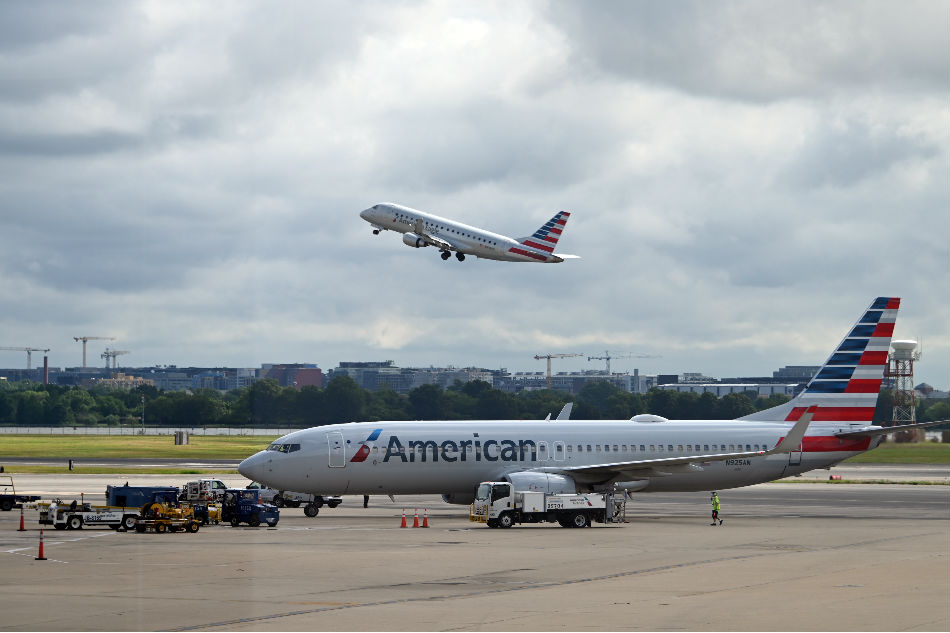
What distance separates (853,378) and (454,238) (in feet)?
163

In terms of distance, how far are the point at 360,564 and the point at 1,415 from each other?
84.7 ft

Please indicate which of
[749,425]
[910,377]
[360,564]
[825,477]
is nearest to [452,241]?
[825,477]

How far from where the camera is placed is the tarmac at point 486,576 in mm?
28828

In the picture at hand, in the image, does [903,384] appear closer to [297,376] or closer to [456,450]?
[297,376]

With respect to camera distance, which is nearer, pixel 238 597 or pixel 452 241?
pixel 238 597

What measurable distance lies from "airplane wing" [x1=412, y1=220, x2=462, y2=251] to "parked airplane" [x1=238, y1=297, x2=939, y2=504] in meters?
44.3

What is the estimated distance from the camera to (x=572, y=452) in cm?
6619

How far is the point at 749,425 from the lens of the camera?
6938cm

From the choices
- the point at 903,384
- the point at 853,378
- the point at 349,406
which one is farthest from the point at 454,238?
the point at 903,384

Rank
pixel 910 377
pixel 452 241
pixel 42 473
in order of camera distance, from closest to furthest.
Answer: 1. pixel 42 473
2. pixel 452 241
3. pixel 910 377

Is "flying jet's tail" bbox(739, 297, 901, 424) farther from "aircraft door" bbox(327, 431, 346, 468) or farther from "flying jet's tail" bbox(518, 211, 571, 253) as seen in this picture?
"flying jet's tail" bbox(518, 211, 571, 253)

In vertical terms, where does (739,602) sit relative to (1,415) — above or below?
below

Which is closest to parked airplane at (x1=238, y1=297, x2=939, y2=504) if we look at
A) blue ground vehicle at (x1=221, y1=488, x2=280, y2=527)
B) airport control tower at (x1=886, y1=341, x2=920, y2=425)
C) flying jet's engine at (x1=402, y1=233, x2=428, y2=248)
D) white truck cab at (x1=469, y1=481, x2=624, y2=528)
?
white truck cab at (x1=469, y1=481, x2=624, y2=528)

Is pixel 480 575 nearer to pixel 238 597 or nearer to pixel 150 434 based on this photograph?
pixel 238 597
